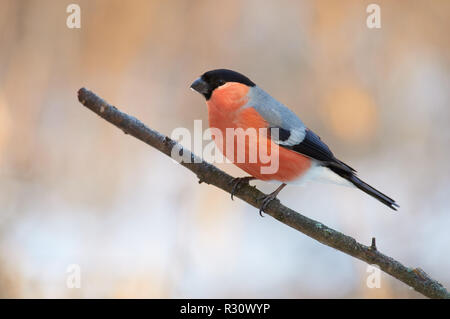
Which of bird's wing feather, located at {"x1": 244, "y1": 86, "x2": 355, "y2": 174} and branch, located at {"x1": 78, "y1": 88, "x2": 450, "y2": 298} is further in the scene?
bird's wing feather, located at {"x1": 244, "y1": 86, "x2": 355, "y2": 174}

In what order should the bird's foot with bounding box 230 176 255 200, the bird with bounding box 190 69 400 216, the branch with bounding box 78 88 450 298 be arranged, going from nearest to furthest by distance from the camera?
1. the branch with bounding box 78 88 450 298
2. the bird's foot with bounding box 230 176 255 200
3. the bird with bounding box 190 69 400 216

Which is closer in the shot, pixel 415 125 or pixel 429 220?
pixel 429 220

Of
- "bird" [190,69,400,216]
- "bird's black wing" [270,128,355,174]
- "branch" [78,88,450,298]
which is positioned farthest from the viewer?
"bird's black wing" [270,128,355,174]

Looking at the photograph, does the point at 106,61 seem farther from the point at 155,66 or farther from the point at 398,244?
the point at 398,244

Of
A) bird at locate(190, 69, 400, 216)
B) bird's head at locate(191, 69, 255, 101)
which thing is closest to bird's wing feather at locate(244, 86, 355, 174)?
bird at locate(190, 69, 400, 216)

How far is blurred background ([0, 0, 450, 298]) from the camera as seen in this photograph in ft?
8.94

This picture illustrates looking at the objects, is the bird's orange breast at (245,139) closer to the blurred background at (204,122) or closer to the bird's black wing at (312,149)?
the bird's black wing at (312,149)

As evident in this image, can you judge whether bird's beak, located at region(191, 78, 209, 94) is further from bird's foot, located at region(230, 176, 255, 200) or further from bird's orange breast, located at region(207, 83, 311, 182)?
bird's foot, located at region(230, 176, 255, 200)

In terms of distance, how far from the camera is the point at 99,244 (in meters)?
2.66

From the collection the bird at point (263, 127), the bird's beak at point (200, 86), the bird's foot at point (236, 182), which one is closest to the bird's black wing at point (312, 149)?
the bird at point (263, 127)

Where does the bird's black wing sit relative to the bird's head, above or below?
below

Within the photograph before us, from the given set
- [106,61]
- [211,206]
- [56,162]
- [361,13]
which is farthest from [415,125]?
[56,162]

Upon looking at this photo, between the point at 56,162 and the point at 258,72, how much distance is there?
1266mm

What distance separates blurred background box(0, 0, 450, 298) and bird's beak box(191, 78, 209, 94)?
104 centimetres
